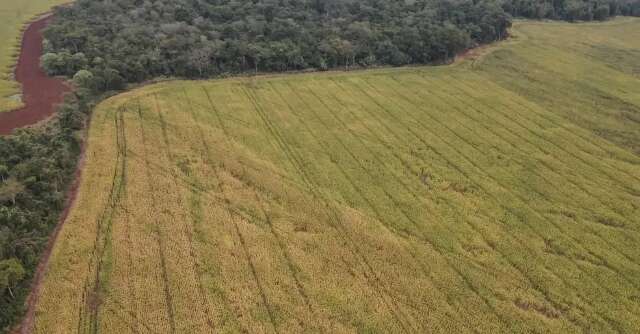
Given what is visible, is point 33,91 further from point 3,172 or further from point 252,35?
point 252,35

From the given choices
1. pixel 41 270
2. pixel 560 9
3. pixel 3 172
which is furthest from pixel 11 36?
pixel 560 9

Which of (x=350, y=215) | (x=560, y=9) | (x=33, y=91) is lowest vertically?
(x=350, y=215)

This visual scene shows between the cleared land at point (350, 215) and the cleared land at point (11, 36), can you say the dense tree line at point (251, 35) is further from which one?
the cleared land at point (350, 215)

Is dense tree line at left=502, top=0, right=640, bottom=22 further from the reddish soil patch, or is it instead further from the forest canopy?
the reddish soil patch

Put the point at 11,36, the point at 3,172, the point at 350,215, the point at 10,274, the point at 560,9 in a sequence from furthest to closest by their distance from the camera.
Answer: the point at 560,9 < the point at 11,36 < the point at 3,172 < the point at 350,215 < the point at 10,274

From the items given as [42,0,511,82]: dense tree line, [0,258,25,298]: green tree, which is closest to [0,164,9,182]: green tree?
[0,258,25,298]: green tree

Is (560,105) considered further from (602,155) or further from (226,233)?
(226,233)
